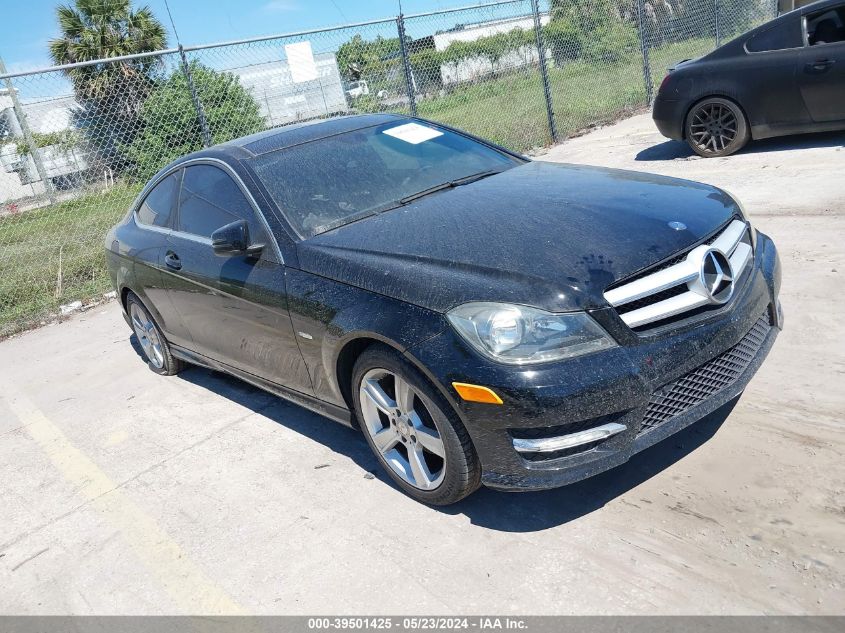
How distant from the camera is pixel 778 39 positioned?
7820 mm

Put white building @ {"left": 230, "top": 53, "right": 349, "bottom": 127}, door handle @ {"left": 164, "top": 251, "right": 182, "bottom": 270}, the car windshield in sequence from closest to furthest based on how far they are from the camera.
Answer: the car windshield, door handle @ {"left": 164, "top": 251, "right": 182, "bottom": 270}, white building @ {"left": 230, "top": 53, "right": 349, "bottom": 127}

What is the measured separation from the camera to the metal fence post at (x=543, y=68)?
11.4m

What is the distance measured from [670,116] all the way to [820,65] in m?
1.61

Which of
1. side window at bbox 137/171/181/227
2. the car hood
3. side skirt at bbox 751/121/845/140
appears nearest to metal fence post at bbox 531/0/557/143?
side skirt at bbox 751/121/845/140

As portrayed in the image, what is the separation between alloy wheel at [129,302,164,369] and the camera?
558 centimetres

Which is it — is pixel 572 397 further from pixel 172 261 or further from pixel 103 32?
pixel 103 32

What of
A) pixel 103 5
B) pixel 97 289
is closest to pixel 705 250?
pixel 97 289

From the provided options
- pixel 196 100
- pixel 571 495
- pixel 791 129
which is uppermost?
pixel 196 100

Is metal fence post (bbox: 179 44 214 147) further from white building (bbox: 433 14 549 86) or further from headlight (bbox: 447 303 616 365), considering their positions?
headlight (bbox: 447 303 616 365)

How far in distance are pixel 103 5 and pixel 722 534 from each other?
2281 centimetres

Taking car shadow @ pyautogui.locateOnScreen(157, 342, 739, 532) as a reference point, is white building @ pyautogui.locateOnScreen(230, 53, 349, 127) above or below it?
above

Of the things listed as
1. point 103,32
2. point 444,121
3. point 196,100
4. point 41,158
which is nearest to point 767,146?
point 444,121

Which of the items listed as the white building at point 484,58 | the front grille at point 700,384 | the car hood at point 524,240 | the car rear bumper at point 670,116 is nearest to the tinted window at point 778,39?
the car rear bumper at point 670,116

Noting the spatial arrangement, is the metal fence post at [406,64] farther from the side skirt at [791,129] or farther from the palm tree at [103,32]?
the palm tree at [103,32]
